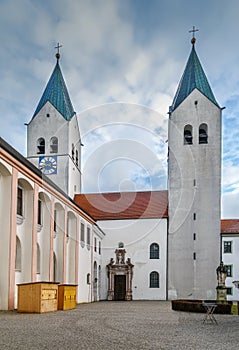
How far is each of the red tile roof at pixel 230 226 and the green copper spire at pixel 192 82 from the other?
42.6ft

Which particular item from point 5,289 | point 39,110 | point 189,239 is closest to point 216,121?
point 189,239

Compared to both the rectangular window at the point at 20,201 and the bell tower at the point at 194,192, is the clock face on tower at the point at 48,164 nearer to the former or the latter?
the bell tower at the point at 194,192

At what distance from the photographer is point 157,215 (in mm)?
42000

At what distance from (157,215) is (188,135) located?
8055 mm

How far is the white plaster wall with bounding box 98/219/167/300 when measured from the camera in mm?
40688

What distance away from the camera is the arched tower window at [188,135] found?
42094 mm

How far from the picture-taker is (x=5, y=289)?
19.3 meters

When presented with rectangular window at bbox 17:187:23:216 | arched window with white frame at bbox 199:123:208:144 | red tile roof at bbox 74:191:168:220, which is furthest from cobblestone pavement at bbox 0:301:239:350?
arched window with white frame at bbox 199:123:208:144

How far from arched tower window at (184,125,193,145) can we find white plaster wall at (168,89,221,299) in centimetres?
37

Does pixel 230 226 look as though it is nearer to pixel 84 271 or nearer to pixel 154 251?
pixel 154 251

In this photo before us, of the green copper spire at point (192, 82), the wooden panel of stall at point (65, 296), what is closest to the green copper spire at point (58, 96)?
the green copper spire at point (192, 82)

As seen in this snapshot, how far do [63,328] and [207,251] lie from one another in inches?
1116

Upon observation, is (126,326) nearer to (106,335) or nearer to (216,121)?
(106,335)

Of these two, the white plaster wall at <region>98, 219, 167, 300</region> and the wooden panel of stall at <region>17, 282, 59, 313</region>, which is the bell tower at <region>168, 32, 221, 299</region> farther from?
the wooden panel of stall at <region>17, 282, 59, 313</region>
